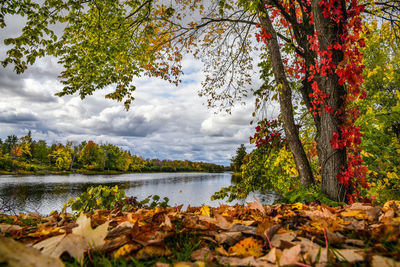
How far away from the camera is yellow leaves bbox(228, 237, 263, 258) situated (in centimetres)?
88

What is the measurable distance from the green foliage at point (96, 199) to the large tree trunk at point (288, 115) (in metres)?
2.82

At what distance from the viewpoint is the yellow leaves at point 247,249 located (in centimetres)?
88

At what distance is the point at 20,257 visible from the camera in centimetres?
58

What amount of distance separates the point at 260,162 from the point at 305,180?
0.89 meters

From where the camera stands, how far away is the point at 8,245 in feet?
1.98

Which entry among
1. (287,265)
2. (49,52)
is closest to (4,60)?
(49,52)

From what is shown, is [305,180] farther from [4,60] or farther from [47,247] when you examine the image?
[4,60]

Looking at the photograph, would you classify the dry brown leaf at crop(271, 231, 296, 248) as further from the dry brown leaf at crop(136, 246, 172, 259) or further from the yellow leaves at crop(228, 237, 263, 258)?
the dry brown leaf at crop(136, 246, 172, 259)

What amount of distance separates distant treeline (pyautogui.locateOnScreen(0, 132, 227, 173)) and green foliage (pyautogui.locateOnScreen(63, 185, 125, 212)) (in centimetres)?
6025

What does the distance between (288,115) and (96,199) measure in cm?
328

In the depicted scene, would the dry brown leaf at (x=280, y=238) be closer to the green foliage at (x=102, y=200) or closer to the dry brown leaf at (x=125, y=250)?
the dry brown leaf at (x=125, y=250)

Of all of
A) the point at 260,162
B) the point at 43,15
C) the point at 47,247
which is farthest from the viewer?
the point at 260,162

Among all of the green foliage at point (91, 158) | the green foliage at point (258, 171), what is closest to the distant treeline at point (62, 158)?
the green foliage at point (91, 158)

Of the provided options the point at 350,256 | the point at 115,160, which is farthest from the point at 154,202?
the point at 115,160
